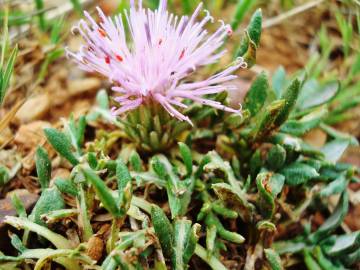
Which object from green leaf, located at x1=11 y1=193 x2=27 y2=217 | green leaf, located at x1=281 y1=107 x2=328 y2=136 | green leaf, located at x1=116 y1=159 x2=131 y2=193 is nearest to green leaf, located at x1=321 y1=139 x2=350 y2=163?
green leaf, located at x1=281 y1=107 x2=328 y2=136

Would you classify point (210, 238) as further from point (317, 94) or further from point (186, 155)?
point (317, 94)

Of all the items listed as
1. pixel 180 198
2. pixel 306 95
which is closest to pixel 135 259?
pixel 180 198

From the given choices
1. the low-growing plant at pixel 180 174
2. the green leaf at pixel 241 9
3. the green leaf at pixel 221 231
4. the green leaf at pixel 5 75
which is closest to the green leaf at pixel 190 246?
the low-growing plant at pixel 180 174

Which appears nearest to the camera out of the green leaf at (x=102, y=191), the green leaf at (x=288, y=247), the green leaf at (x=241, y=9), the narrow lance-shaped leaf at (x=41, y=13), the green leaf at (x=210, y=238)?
Result: the green leaf at (x=102, y=191)

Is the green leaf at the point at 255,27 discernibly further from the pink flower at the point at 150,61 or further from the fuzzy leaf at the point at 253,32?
the pink flower at the point at 150,61

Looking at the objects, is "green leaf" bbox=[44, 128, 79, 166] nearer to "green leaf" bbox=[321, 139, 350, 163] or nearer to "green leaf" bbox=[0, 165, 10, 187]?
"green leaf" bbox=[0, 165, 10, 187]

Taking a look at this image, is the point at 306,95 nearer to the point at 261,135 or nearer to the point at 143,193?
the point at 261,135

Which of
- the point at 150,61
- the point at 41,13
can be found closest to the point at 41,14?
the point at 41,13
